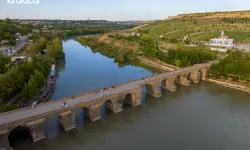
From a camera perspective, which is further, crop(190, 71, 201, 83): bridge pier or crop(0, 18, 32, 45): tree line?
crop(0, 18, 32, 45): tree line

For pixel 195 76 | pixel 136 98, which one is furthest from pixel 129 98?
pixel 195 76

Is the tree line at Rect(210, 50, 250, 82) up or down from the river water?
up

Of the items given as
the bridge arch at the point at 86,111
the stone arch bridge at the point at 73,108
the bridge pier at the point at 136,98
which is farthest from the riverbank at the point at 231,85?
the bridge arch at the point at 86,111

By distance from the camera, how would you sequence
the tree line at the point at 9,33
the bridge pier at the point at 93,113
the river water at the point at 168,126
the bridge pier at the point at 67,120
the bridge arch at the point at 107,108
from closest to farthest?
the river water at the point at 168,126, the bridge pier at the point at 67,120, the bridge pier at the point at 93,113, the bridge arch at the point at 107,108, the tree line at the point at 9,33

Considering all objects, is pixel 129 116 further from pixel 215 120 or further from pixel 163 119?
pixel 215 120

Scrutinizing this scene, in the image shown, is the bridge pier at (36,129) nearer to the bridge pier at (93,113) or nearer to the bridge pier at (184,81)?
the bridge pier at (93,113)

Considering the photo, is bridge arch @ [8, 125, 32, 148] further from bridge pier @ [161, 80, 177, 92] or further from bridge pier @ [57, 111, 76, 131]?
bridge pier @ [161, 80, 177, 92]

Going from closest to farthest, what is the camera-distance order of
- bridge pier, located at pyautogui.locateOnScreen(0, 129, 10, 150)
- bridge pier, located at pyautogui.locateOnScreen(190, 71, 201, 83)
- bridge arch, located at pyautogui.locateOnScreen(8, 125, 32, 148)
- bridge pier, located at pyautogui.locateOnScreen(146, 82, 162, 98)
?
1. bridge pier, located at pyautogui.locateOnScreen(0, 129, 10, 150)
2. bridge arch, located at pyautogui.locateOnScreen(8, 125, 32, 148)
3. bridge pier, located at pyautogui.locateOnScreen(146, 82, 162, 98)
4. bridge pier, located at pyautogui.locateOnScreen(190, 71, 201, 83)

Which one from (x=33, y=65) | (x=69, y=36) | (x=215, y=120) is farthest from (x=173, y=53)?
(x=69, y=36)

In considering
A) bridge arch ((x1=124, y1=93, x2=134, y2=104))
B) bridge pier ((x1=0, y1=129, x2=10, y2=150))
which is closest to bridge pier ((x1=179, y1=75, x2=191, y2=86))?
bridge arch ((x1=124, y1=93, x2=134, y2=104))
